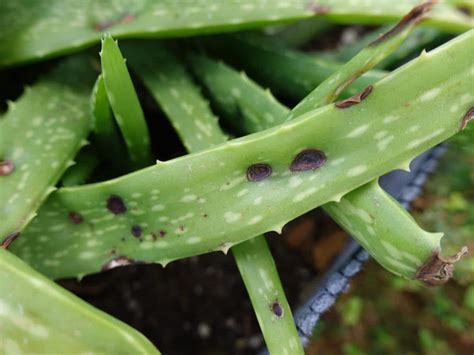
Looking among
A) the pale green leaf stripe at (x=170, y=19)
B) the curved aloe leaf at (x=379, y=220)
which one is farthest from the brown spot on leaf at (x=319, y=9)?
the curved aloe leaf at (x=379, y=220)

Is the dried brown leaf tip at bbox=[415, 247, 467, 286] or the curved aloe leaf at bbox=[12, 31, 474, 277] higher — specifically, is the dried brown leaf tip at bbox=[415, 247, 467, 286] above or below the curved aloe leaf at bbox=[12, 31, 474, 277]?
below

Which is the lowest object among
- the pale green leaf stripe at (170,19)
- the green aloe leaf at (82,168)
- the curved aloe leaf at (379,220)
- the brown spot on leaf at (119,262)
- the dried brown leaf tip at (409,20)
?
the brown spot on leaf at (119,262)

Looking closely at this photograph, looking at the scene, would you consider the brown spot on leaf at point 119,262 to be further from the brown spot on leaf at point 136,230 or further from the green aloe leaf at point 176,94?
the green aloe leaf at point 176,94

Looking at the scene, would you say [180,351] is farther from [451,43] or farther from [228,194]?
[451,43]

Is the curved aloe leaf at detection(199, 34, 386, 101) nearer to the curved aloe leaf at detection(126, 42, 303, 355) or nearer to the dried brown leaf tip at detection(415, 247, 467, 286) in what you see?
the curved aloe leaf at detection(126, 42, 303, 355)

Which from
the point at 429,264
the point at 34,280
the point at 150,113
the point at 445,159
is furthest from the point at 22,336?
the point at 445,159

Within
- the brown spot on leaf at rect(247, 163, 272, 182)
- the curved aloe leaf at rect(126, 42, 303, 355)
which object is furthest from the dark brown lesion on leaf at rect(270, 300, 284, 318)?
the brown spot on leaf at rect(247, 163, 272, 182)
